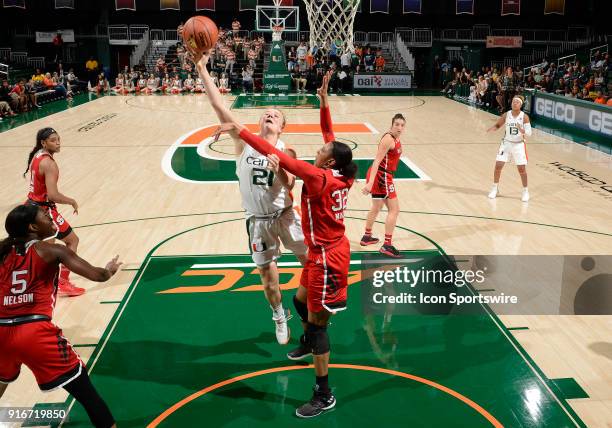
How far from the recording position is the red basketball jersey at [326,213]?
4.20 meters

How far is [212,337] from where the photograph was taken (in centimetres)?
543

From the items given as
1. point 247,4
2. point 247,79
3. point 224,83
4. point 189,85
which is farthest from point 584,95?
point 247,4

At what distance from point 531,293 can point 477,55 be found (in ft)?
93.0

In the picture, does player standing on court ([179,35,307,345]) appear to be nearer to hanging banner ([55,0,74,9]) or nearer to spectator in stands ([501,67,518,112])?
spectator in stands ([501,67,518,112])

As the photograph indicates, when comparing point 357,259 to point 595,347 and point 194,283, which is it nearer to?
point 194,283

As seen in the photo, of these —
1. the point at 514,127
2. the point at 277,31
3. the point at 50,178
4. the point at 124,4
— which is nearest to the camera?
the point at 50,178

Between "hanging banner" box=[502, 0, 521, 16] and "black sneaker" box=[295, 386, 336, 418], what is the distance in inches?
1398

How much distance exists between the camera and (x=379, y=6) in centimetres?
3528

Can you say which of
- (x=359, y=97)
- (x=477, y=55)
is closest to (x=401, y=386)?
(x=359, y=97)

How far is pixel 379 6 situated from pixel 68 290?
32.3 meters

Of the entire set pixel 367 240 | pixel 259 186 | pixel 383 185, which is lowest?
pixel 367 240

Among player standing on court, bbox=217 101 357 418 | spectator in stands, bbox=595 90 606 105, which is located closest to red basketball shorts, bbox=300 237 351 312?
player standing on court, bbox=217 101 357 418

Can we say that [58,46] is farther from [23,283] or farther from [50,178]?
[23,283]

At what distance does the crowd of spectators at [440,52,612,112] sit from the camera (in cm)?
2039
